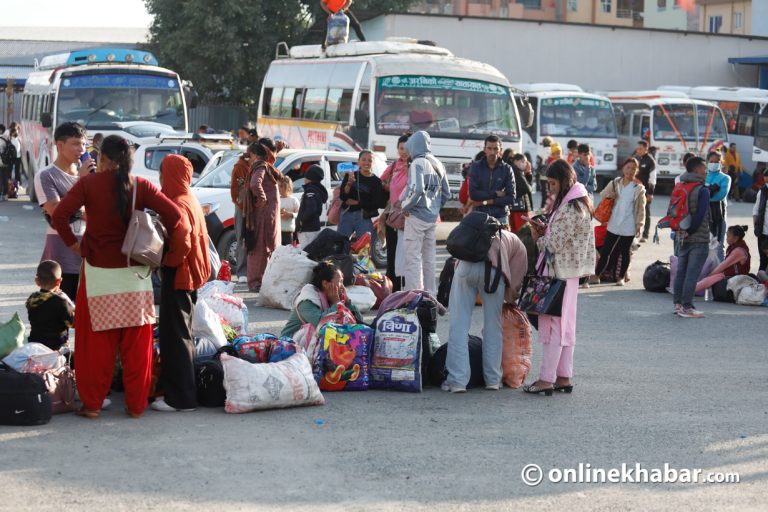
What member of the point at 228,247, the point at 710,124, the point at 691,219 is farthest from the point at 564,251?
the point at 710,124

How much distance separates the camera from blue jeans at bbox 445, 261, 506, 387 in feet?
29.9

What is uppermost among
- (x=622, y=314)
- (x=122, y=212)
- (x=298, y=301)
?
(x=122, y=212)

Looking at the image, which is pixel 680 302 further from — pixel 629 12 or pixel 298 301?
pixel 629 12

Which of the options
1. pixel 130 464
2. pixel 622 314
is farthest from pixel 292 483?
pixel 622 314

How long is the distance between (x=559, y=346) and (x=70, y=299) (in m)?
3.66

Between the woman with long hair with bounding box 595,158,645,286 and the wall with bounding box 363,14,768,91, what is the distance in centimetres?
2952

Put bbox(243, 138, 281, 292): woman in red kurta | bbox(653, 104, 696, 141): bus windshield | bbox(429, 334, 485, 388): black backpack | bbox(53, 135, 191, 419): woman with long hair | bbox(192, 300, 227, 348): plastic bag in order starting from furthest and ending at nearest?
1. bbox(653, 104, 696, 141): bus windshield
2. bbox(243, 138, 281, 292): woman in red kurta
3. bbox(429, 334, 485, 388): black backpack
4. bbox(192, 300, 227, 348): plastic bag
5. bbox(53, 135, 191, 419): woman with long hair

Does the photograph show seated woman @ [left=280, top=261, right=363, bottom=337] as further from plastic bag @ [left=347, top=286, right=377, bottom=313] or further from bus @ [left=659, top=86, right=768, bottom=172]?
bus @ [left=659, top=86, right=768, bottom=172]

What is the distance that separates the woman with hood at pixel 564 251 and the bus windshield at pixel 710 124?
28790 mm

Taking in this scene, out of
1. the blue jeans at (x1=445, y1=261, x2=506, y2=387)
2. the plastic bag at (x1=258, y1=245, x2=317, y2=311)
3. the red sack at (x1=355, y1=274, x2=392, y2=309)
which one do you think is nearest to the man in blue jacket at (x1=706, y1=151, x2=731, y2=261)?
the red sack at (x1=355, y1=274, x2=392, y2=309)

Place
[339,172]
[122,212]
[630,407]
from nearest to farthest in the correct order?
[122,212] → [630,407] → [339,172]

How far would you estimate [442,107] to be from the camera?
21578 mm

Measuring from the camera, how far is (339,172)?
1716 cm

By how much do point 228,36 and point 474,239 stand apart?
39048 millimetres
